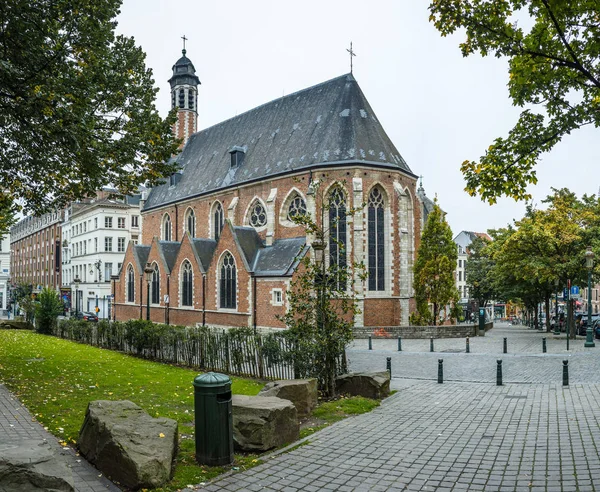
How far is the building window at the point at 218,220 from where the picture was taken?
3959 cm

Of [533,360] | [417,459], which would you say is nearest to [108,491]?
[417,459]

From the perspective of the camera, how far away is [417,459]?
6.72m

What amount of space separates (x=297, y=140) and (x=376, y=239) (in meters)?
8.88

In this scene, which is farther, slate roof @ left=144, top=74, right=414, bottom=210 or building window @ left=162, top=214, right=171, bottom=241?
building window @ left=162, top=214, right=171, bottom=241

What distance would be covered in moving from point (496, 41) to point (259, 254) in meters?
26.0

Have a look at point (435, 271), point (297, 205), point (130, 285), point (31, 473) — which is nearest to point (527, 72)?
point (31, 473)

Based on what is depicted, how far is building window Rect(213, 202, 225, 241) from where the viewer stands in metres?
39.6

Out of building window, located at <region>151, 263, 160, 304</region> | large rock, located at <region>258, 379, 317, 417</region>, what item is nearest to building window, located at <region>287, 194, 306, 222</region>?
building window, located at <region>151, 263, 160, 304</region>

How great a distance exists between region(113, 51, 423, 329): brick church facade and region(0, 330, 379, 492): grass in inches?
461

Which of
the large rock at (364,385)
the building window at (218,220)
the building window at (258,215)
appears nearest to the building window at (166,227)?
the building window at (218,220)

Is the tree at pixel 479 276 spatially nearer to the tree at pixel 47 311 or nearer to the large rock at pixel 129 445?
the tree at pixel 47 311

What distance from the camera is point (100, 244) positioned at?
2360 inches

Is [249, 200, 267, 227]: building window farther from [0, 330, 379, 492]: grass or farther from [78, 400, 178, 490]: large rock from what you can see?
[78, 400, 178, 490]: large rock

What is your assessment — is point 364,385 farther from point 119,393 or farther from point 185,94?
point 185,94
